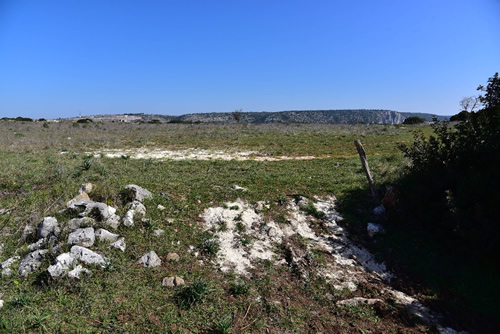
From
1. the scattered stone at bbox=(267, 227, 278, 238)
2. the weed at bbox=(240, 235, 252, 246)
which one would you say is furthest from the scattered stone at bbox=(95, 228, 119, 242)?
the scattered stone at bbox=(267, 227, 278, 238)

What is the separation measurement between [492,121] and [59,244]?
347 inches

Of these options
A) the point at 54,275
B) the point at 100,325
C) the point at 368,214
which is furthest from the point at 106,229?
the point at 368,214

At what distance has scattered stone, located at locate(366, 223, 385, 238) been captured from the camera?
21.0 feet

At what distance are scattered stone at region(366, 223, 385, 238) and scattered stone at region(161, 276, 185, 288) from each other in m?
4.37

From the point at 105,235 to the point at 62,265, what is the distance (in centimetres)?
91

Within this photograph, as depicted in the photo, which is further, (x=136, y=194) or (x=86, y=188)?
(x=86, y=188)

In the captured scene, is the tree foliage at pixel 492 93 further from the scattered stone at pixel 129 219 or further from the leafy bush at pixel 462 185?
the scattered stone at pixel 129 219

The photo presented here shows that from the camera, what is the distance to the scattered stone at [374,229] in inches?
252

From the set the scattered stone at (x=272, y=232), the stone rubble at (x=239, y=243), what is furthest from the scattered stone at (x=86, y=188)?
the scattered stone at (x=272, y=232)

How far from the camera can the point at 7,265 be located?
4.34m

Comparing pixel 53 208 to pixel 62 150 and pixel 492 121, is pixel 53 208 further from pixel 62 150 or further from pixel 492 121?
pixel 62 150

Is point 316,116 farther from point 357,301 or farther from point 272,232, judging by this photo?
point 357,301

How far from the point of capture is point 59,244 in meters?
4.61

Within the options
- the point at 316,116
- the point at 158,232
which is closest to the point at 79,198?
the point at 158,232
